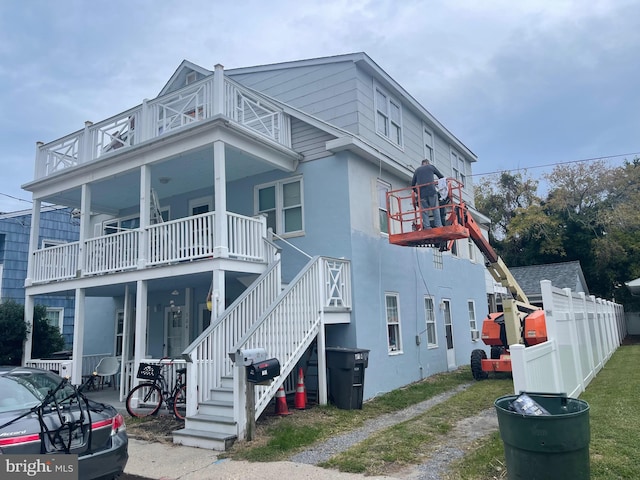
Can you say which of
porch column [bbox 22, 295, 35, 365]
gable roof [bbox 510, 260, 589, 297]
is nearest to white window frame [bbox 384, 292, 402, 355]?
porch column [bbox 22, 295, 35, 365]

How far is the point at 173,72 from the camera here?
50.0 ft

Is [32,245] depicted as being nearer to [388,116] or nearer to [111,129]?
[111,129]

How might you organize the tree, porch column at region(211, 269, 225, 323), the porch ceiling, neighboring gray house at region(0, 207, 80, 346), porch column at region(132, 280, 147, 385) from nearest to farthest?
porch column at region(211, 269, 225, 323), porch column at region(132, 280, 147, 385), the porch ceiling, the tree, neighboring gray house at region(0, 207, 80, 346)

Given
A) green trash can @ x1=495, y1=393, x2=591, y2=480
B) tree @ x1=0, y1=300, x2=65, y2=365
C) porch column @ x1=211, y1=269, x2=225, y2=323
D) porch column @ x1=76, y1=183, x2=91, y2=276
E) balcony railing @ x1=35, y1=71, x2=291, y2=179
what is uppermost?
balcony railing @ x1=35, y1=71, x2=291, y2=179

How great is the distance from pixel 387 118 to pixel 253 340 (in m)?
8.51

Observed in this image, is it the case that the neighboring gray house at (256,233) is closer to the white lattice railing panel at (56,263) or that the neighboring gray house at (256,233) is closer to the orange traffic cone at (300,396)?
the white lattice railing panel at (56,263)

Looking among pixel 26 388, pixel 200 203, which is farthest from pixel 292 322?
pixel 200 203

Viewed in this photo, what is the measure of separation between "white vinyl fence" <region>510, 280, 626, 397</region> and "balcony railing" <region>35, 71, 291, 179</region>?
23.2 ft

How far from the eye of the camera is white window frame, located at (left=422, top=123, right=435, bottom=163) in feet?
53.2

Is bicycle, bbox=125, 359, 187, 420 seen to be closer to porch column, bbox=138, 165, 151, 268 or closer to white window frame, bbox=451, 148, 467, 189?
porch column, bbox=138, 165, 151, 268

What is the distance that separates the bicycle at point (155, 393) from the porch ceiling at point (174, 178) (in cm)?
469

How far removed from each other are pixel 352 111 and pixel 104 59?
874 cm

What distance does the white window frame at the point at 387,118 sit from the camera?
1330cm

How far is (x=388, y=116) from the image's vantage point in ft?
45.3
